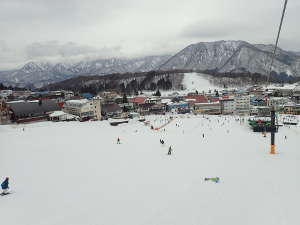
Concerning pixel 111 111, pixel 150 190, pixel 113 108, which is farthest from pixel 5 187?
pixel 113 108

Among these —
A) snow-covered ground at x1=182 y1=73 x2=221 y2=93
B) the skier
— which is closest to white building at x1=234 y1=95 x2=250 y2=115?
the skier

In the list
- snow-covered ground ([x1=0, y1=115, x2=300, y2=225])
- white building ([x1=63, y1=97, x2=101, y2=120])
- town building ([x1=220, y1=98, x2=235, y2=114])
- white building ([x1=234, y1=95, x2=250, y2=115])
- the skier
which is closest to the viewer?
snow-covered ground ([x1=0, y1=115, x2=300, y2=225])

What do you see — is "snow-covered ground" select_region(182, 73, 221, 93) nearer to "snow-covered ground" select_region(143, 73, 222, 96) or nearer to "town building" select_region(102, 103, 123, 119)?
"snow-covered ground" select_region(143, 73, 222, 96)

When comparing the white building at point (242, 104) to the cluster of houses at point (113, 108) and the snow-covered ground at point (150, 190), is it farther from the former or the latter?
the snow-covered ground at point (150, 190)

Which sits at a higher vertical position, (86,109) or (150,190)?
(86,109)

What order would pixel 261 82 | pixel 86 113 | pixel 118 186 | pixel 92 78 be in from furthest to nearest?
1. pixel 92 78
2. pixel 261 82
3. pixel 86 113
4. pixel 118 186

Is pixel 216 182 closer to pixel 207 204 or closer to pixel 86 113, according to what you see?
pixel 207 204

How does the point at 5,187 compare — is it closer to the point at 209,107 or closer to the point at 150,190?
the point at 150,190

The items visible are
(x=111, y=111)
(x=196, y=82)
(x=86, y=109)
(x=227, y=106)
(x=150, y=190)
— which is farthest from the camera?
(x=196, y=82)

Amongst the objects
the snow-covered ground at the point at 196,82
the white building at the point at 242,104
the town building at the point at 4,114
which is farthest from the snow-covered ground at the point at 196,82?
the town building at the point at 4,114

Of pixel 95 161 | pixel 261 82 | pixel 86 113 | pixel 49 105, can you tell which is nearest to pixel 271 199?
pixel 95 161

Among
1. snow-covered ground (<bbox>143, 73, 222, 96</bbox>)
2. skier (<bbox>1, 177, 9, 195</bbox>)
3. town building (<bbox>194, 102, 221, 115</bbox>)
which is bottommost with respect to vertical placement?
town building (<bbox>194, 102, 221, 115</bbox>)
